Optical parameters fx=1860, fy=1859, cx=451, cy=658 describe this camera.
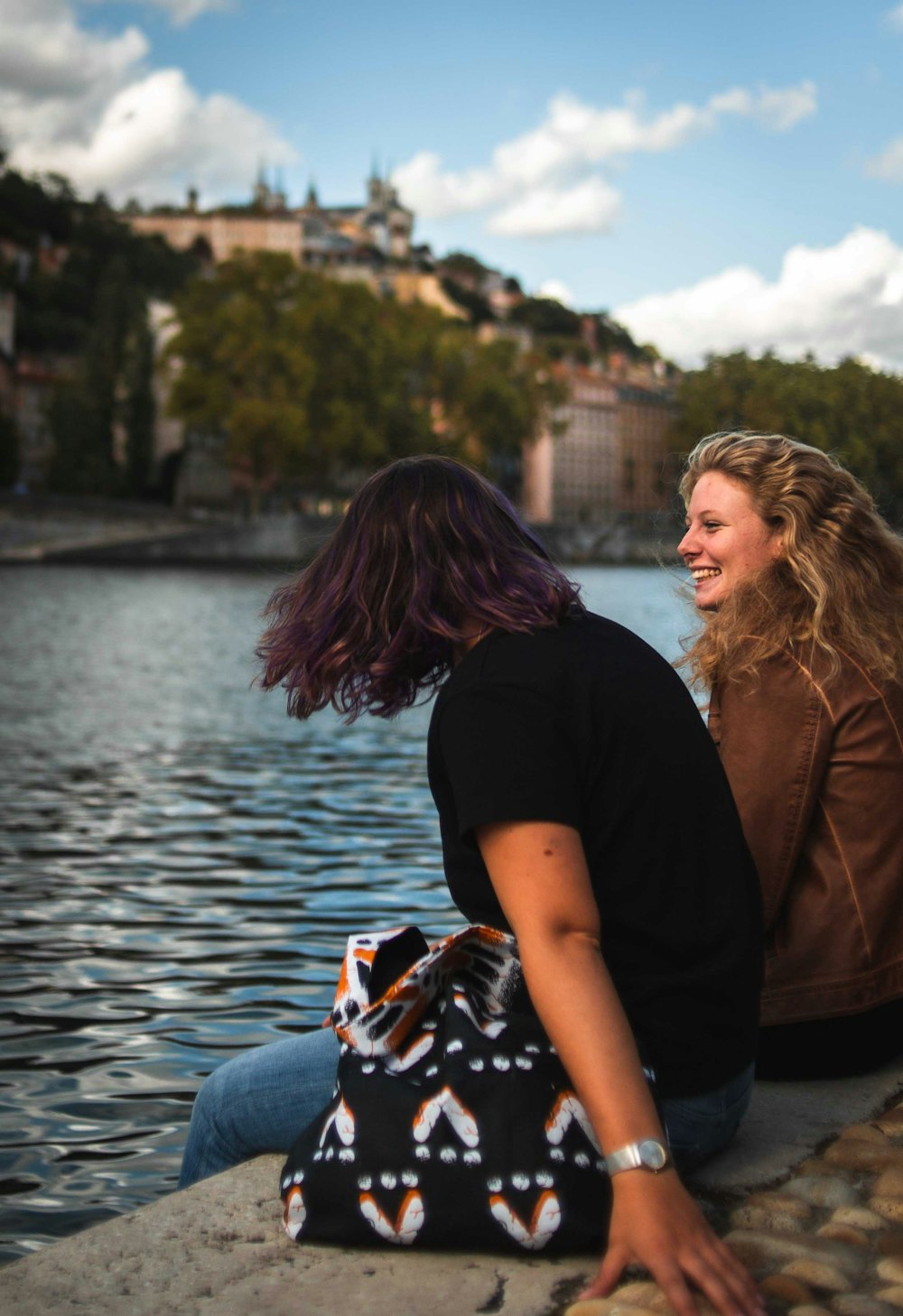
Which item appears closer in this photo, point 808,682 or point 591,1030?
point 591,1030

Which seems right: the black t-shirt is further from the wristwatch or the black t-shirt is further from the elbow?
the wristwatch

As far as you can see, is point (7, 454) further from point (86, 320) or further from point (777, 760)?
point (777, 760)

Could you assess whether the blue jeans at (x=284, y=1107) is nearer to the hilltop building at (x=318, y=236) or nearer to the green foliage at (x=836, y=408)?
the green foliage at (x=836, y=408)

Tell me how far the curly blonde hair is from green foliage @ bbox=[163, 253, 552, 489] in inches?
2539

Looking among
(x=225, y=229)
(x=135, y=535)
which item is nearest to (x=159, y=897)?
(x=135, y=535)

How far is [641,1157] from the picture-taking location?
7.34ft

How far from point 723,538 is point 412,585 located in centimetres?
117

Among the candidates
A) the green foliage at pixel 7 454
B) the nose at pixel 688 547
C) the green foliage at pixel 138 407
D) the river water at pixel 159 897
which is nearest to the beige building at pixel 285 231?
the green foliage at pixel 138 407

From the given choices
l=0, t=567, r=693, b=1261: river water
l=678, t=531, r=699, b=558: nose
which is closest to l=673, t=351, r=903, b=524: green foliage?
l=0, t=567, r=693, b=1261: river water

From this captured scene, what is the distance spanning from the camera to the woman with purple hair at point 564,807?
2.29 metres

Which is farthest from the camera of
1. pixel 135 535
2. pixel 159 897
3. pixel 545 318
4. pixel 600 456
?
pixel 545 318

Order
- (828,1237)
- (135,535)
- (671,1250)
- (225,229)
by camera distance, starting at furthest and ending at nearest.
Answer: (225,229)
(135,535)
(828,1237)
(671,1250)

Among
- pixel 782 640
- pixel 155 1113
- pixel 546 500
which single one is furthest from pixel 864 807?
pixel 546 500

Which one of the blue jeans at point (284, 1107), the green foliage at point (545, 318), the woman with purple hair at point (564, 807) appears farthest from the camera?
the green foliage at point (545, 318)
